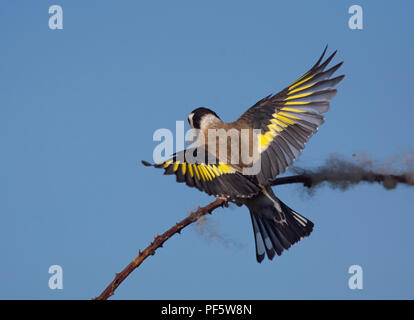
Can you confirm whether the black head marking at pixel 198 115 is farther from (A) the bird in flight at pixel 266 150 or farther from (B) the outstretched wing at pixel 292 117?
(B) the outstretched wing at pixel 292 117

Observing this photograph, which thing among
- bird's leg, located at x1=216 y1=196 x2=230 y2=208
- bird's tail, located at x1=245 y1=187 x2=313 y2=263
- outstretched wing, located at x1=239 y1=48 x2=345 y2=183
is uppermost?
outstretched wing, located at x1=239 y1=48 x2=345 y2=183

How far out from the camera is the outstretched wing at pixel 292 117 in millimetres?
3939

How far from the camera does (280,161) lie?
383 cm

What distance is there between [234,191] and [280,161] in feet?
1.65

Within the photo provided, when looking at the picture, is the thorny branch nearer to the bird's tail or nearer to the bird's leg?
the bird's leg

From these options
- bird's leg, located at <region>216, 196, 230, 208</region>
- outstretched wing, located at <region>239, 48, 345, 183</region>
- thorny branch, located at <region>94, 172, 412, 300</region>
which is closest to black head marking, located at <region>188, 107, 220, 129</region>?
outstretched wing, located at <region>239, 48, 345, 183</region>

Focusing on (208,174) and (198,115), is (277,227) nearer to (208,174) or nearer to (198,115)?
(208,174)

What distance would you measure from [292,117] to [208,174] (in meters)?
1.14

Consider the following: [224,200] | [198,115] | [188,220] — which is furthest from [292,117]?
[188,220]

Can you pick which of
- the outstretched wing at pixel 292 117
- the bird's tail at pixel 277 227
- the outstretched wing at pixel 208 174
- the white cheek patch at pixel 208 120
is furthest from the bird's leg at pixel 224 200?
the white cheek patch at pixel 208 120

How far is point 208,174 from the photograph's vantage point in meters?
3.53

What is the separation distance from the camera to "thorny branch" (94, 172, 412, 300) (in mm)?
2165

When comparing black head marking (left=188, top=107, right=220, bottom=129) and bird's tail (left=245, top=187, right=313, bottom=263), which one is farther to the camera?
black head marking (left=188, top=107, right=220, bottom=129)
